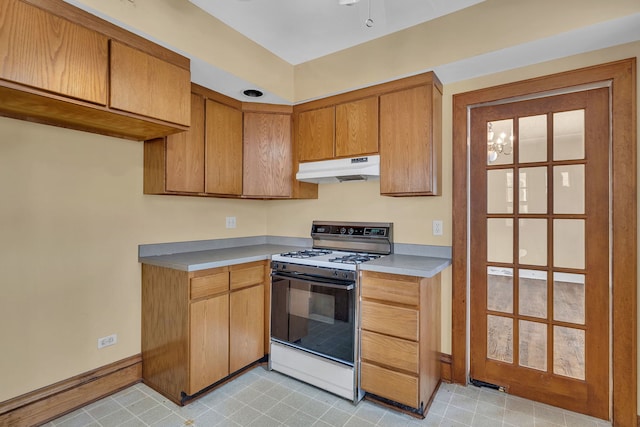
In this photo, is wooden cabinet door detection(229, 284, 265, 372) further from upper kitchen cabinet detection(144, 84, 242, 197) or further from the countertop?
upper kitchen cabinet detection(144, 84, 242, 197)

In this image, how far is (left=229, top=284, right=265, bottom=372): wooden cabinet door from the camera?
2363 millimetres

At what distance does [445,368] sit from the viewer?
2414 millimetres

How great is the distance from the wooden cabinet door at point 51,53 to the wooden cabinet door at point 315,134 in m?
1.54

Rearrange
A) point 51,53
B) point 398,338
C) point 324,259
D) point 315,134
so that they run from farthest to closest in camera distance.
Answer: point 315,134, point 324,259, point 398,338, point 51,53

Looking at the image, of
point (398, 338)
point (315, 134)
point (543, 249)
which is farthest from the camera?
point (315, 134)

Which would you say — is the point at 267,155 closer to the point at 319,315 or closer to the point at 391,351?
the point at 319,315

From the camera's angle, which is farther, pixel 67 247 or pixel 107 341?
pixel 107 341

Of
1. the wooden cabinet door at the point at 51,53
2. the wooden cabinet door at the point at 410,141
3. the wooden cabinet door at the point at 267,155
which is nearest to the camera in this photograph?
the wooden cabinet door at the point at 51,53

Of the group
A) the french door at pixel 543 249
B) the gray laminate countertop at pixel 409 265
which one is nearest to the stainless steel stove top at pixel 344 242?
the gray laminate countertop at pixel 409 265

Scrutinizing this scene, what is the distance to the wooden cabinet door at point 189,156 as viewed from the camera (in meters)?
2.32

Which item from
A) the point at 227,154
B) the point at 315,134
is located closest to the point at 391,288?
the point at 315,134

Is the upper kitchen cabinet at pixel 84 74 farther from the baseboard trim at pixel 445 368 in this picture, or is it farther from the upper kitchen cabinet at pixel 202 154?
the baseboard trim at pixel 445 368

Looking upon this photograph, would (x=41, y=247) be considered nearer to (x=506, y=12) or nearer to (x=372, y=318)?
(x=372, y=318)

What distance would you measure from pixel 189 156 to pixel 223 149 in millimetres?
333
